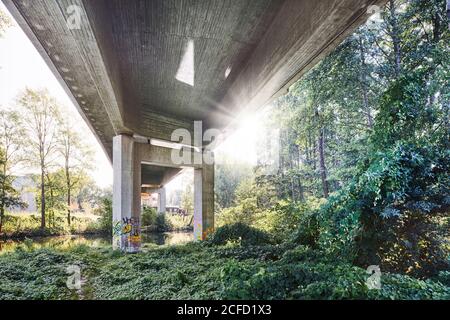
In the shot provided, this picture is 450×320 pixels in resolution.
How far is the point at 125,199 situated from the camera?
9.98 meters

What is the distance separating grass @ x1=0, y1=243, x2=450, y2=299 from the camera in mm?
3316

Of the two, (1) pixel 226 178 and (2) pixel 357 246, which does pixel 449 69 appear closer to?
(2) pixel 357 246

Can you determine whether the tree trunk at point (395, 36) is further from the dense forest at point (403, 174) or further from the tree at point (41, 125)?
the tree at point (41, 125)

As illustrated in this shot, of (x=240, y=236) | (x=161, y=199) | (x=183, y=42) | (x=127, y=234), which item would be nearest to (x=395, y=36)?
(x=183, y=42)

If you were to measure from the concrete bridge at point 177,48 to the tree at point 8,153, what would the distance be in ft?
43.9

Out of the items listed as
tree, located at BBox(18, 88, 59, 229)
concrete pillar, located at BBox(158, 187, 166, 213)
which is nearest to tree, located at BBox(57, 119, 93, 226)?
tree, located at BBox(18, 88, 59, 229)

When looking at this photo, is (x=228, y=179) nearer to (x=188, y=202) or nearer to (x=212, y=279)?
(x=188, y=202)

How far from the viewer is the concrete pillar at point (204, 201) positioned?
1298 centimetres

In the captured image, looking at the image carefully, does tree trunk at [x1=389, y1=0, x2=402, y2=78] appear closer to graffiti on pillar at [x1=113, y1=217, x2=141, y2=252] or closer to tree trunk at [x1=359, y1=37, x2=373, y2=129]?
tree trunk at [x1=359, y1=37, x2=373, y2=129]

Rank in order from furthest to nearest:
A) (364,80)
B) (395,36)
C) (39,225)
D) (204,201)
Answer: (39,225), (204,201), (364,80), (395,36)

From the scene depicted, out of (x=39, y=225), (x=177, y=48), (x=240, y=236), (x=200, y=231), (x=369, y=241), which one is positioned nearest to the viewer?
(x=369, y=241)

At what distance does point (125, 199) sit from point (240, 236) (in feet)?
15.9

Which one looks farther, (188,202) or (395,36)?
(188,202)

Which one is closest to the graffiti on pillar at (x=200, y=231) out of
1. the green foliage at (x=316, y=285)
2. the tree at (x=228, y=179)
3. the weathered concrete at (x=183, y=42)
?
the weathered concrete at (x=183, y=42)
